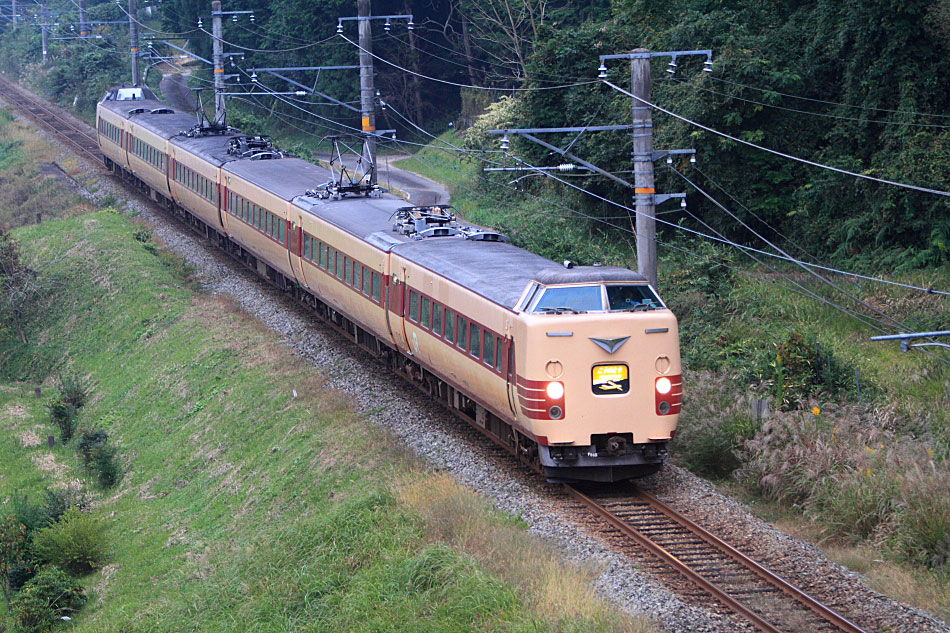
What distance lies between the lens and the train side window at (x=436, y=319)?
1723 centimetres

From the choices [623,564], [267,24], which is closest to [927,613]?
[623,564]

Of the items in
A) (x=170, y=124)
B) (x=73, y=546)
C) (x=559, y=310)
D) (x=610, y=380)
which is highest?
(x=170, y=124)

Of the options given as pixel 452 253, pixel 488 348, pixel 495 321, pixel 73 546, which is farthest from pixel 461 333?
pixel 73 546

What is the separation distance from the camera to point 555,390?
13.8 metres

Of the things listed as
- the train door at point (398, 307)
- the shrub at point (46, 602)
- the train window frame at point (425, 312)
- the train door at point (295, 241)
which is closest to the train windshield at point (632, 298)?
the train window frame at point (425, 312)

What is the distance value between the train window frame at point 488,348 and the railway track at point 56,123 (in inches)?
1499

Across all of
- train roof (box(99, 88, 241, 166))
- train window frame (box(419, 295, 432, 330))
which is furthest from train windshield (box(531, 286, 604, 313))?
train roof (box(99, 88, 241, 166))

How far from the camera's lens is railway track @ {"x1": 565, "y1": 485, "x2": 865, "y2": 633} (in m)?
10.6

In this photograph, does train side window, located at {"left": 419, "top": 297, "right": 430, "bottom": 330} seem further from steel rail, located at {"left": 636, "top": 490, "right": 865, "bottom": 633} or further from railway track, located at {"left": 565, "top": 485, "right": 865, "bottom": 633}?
steel rail, located at {"left": 636, "top": 490, "right": 865, "bottom": 633}

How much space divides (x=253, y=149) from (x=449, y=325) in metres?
17.7

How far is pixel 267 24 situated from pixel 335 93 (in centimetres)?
819

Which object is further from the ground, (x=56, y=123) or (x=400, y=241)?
(x=56, y=123)

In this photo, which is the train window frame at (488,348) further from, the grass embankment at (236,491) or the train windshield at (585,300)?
the grass embankment at (236,491)

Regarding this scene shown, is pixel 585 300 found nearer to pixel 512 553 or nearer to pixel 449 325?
pixel 449 325
